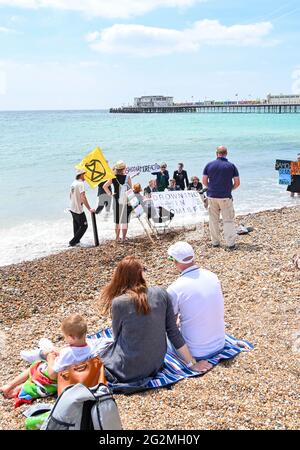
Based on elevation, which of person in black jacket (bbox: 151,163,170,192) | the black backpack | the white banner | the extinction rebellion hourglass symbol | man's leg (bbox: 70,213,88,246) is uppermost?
the extinction rebellion hourglass symbol

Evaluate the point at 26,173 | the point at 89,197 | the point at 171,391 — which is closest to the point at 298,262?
the point at 171,391

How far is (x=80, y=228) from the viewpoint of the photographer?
→ 10867 millimetres

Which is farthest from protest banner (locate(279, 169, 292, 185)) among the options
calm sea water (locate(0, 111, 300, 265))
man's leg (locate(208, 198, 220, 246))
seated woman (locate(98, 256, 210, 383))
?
seated woman (locate(98, 256, 210, 383))

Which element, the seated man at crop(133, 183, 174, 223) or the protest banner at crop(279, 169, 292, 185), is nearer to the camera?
the seated man at crop(133, 183, 174, 223)

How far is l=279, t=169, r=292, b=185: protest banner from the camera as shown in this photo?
1459 centimetres

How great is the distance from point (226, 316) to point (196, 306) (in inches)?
60.3

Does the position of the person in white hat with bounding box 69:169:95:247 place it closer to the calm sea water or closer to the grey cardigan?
the calm sea water

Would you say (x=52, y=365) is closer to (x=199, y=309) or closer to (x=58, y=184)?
(x=199, y=309)

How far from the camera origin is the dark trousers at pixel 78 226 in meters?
10.6

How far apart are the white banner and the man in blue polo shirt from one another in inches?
76.3

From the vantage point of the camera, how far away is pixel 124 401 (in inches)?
148
